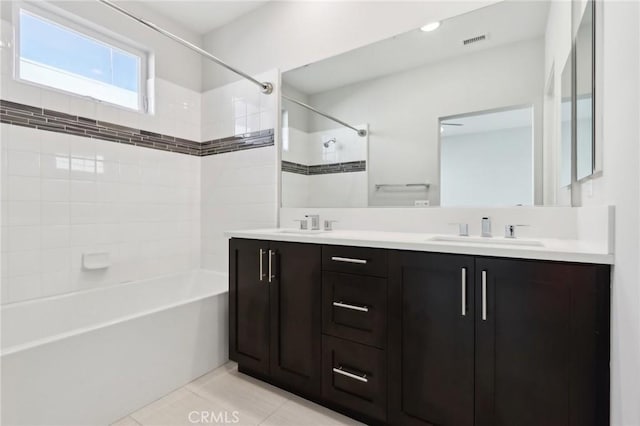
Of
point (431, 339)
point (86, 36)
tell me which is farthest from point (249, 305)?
point (86, 36)

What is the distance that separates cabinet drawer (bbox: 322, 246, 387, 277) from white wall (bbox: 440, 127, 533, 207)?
64 cm

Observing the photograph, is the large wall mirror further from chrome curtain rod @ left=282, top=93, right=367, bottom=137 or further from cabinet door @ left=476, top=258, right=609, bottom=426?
cabinet door @ left=476, top=258, right=609, bottom=426

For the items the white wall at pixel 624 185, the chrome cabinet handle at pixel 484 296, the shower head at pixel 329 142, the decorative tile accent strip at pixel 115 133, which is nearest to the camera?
the white wall at pixel 624 185

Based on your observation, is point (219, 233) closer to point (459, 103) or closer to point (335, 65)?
point (335, 65)

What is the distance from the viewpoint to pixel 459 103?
5.88 feet

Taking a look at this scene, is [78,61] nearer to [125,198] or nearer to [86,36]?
[86,36]

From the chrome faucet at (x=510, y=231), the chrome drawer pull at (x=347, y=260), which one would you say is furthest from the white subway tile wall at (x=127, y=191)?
the chrome faucet at (x=510, y=231)

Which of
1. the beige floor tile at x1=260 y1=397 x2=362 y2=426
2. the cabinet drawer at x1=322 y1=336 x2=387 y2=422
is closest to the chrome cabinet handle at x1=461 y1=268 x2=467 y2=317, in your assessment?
the cabinet drawer at x1=322 y1=336 x2=387 y2=422

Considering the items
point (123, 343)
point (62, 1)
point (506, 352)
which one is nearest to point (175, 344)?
point (123, 343)

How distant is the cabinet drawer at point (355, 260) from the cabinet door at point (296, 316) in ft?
0.21

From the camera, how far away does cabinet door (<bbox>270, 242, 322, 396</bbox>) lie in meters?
1.62

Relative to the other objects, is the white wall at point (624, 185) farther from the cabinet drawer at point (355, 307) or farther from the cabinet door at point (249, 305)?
the cabinet door at point (249, 305)

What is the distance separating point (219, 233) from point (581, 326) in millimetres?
2545

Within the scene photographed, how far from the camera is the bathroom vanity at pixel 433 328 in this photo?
1.05m
